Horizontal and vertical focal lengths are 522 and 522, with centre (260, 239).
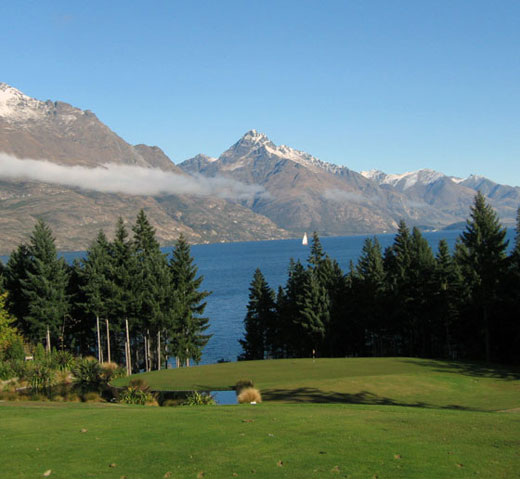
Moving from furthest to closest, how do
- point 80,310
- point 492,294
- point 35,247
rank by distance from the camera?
point 80,310
point 35,247
point 492,294

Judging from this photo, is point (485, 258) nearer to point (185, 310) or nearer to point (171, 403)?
point (185, 310)

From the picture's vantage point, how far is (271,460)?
11.8 m

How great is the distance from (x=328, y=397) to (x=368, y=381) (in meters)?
5.04

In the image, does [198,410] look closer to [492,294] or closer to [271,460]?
[271,460]

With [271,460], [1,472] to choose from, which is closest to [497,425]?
[271,460]

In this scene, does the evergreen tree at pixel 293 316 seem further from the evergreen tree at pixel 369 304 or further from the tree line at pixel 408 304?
the evergreen tree at pixel 369 304

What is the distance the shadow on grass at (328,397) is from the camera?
24.8 metres

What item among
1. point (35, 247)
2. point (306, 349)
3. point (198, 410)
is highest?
point (35, 247)

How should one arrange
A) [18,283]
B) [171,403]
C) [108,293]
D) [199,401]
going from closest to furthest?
[199,401]
[171,403]
[108,293]
[18,283]

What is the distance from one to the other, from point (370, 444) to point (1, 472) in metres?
8.48

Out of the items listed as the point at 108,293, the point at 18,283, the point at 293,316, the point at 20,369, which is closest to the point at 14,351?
the point at 20,369

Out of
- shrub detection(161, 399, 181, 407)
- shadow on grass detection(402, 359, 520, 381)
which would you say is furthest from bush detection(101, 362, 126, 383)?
shadow on grass detection(402, 359, 520, 381)

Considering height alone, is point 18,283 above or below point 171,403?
above

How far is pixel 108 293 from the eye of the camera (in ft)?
171
